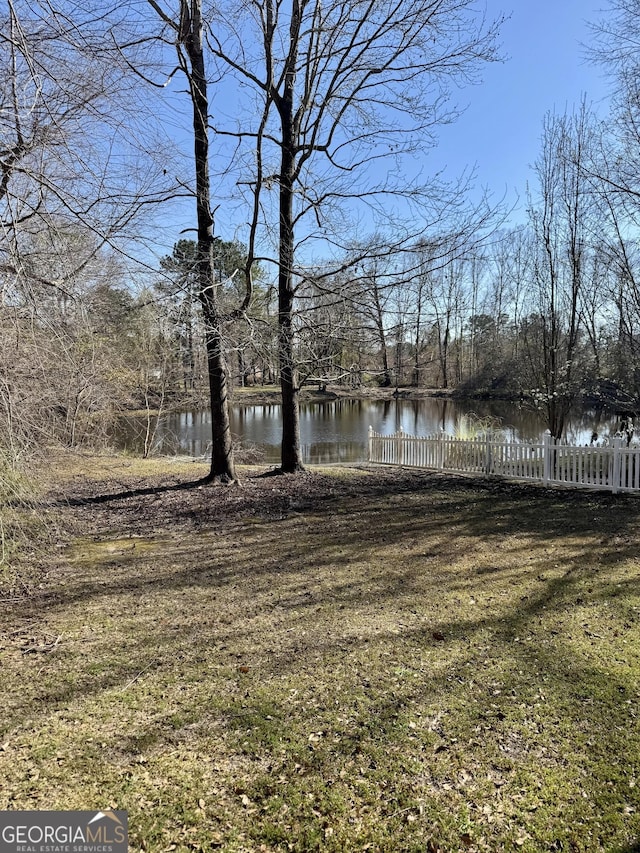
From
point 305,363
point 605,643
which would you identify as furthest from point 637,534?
point 305,363

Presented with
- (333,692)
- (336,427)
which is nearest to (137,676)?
(333,692)

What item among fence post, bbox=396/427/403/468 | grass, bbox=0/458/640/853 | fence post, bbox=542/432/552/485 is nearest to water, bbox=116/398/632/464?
fence post, bbox=542/432/552/485

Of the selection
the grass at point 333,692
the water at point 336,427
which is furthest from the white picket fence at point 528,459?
the grass at point 333,692

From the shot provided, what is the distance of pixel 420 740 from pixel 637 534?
4.56 meters

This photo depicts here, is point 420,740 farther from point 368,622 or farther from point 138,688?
point 138,688

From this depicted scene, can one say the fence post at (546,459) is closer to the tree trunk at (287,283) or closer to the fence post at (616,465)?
the fence post at (616,465)

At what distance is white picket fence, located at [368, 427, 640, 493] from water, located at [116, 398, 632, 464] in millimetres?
2291

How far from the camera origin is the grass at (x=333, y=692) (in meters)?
1.87

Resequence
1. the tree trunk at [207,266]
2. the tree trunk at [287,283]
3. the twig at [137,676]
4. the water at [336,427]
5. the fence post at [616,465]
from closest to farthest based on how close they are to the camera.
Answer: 1. the twig at [137,676]
2. the tree trunk at [207,266]
3. the tree trunk at [287,283]
4. the fence post at [616,465]
5. the water at [336,427]

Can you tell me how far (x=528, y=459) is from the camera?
860 cm

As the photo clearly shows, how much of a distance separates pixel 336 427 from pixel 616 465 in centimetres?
1307

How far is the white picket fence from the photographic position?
7.69m

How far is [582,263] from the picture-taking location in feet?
34.7

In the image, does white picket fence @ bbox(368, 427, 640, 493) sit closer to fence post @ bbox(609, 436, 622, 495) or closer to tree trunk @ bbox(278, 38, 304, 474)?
fence post @ bbox(609, 436, 622, 495)
